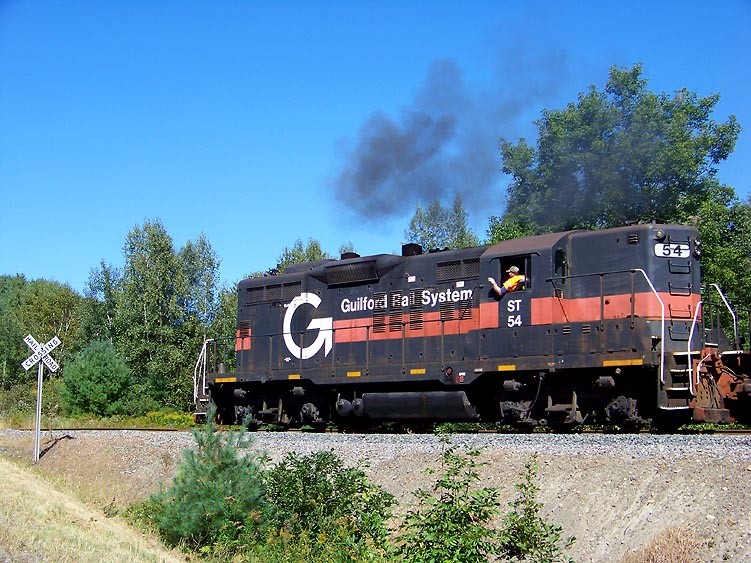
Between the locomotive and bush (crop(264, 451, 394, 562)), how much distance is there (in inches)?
89.6

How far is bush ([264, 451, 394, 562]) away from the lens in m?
9.11

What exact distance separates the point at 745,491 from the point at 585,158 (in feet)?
63.2

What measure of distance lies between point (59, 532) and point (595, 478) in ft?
21.0

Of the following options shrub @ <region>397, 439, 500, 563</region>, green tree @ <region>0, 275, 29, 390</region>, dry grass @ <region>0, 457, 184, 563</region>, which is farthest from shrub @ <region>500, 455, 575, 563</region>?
green tree @ <region>0, 275, 29, 390</region>

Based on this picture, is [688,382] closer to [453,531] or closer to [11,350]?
[453,531]

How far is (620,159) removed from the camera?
26.0m

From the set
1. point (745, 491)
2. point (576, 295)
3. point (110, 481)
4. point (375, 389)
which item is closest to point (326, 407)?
point (375, 389)

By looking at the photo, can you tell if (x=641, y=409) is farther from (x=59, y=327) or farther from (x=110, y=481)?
(x=59, y=327)

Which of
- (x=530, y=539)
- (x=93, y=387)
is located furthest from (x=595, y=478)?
(x=93, y=387)

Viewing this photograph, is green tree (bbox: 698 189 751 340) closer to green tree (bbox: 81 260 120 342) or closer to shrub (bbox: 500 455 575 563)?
shrub (bbox: 500 455 575 563)

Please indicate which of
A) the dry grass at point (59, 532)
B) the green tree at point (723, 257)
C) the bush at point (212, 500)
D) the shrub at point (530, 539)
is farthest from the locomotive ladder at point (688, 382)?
the green tree at point (723, 257)

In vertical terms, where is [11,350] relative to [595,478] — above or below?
above

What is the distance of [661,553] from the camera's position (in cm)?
804

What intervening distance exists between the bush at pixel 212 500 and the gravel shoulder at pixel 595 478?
6.72 feet
